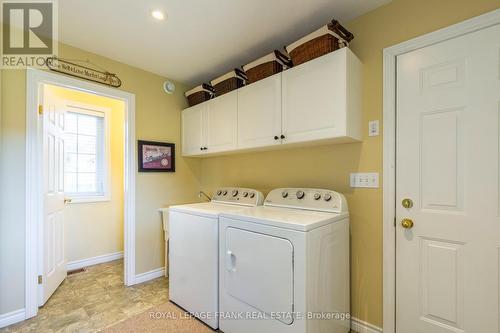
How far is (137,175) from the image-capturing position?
105 inches

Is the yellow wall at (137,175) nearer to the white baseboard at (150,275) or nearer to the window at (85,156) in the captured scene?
the white baseboard at (150,275)

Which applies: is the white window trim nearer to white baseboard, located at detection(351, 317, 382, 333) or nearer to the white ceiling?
the white ceiling

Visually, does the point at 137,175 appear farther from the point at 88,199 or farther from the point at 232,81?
the point at 232,81

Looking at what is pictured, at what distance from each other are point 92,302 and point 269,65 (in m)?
2.75

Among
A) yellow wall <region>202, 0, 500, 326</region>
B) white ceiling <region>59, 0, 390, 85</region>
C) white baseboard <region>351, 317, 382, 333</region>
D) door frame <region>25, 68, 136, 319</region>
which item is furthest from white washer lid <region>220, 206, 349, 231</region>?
door frame <region>25, 68, 136, 319</region>

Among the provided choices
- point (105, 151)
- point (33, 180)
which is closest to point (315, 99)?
point (33, 180)

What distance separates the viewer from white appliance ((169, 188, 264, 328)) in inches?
72.4

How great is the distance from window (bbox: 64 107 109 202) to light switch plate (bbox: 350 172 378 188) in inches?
129

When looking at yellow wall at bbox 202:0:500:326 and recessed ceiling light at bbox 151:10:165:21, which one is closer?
yellow wall at bbox 202:0:500:326

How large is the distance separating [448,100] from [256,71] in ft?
4.66

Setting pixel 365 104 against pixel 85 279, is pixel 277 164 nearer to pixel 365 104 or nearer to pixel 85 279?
pixel 365 104

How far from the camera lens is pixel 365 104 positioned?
1.77 meters

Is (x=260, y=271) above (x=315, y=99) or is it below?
below

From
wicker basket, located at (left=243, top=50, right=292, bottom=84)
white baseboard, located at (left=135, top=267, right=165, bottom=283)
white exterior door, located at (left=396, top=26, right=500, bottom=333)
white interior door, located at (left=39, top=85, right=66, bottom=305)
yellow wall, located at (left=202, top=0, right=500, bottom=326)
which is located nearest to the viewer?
white exterior door, located at (left=396, top=26, right=500, bottom=333)
